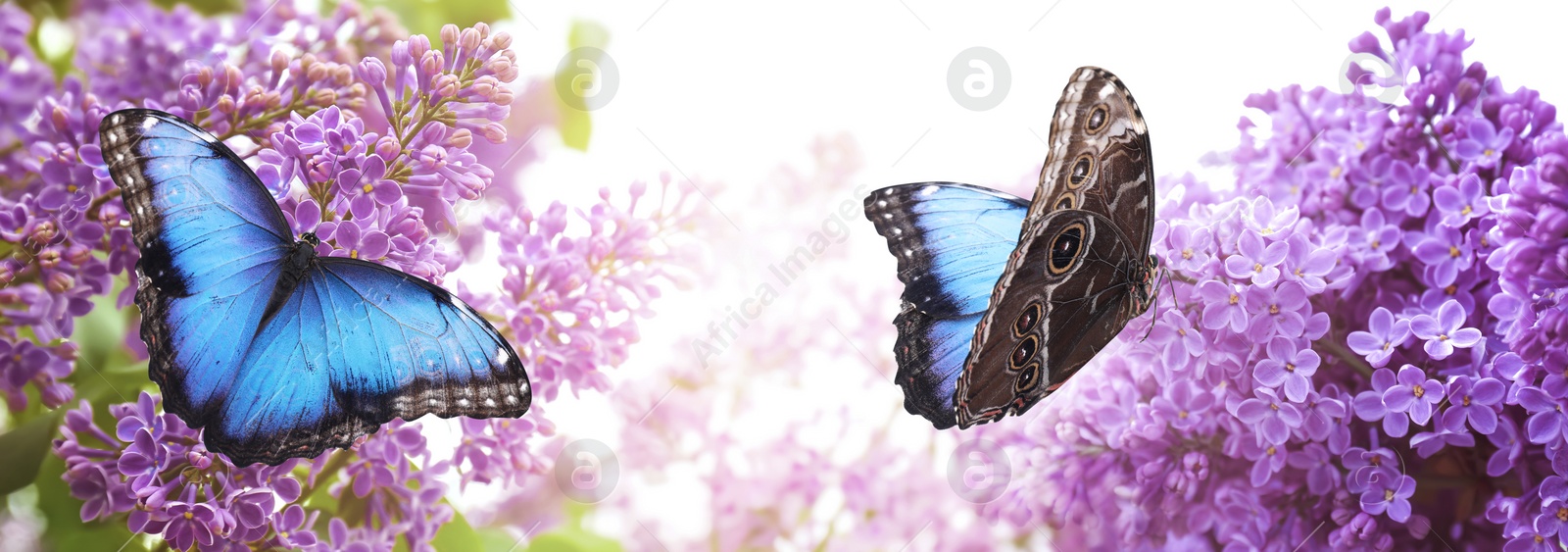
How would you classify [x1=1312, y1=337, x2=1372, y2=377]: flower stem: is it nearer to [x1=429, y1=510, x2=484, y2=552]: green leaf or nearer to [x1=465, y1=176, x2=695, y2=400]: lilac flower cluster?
[x1=465, y1=176, x2=695, y2=400]: lilac flower cluster

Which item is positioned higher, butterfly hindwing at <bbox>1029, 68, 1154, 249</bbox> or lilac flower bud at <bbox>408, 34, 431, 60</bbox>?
lilac flower bud at <bbox>408, 34, 431, 60</bbox>

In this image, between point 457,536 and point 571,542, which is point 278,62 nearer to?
point 457,536

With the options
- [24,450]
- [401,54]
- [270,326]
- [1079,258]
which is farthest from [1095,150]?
[24,450]

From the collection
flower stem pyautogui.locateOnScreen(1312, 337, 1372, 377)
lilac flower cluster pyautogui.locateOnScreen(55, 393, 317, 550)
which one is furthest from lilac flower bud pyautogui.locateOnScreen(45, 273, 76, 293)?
flower stem pyautogui.locateOnScreen(1312, 337, 1372, 377)

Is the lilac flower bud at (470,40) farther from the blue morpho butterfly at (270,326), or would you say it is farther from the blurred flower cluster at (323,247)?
the blue morpho butterfly at (270,326)

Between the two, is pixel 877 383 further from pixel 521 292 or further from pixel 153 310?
pixel 153 310

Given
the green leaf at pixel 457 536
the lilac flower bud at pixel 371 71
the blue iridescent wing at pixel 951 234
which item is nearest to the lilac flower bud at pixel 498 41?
the lilac flower bud at pixel 371 71

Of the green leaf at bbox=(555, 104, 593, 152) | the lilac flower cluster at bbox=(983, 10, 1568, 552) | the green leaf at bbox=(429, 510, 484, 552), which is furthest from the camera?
the green leaf at bbox=(555, 104, 593, 152)

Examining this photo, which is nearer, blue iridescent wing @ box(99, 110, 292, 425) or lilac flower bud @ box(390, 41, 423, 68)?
blue iridescent wing @ box(99, 110, 292, 425)
